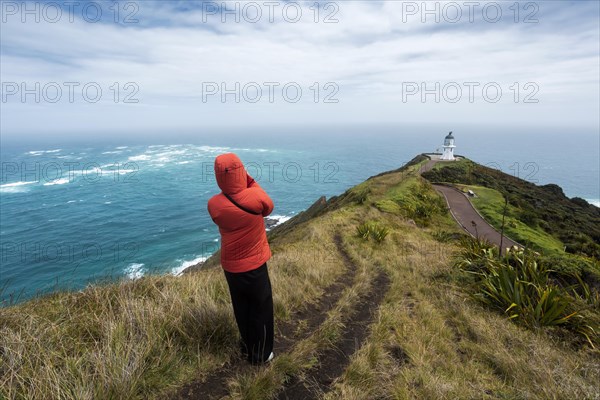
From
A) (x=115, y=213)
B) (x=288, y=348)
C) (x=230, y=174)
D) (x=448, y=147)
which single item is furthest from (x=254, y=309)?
(x=115, y=213)

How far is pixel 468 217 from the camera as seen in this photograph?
1884 cm

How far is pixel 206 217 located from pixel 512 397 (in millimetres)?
57384

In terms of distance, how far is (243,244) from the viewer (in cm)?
328

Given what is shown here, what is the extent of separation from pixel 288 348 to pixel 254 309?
1.03 metres

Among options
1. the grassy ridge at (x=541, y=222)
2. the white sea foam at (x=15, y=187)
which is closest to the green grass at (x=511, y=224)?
the grassy ridge at (x=541, y=222)

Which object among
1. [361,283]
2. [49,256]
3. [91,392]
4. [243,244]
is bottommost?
[49,256]

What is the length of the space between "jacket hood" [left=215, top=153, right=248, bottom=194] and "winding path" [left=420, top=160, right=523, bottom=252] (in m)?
13.1

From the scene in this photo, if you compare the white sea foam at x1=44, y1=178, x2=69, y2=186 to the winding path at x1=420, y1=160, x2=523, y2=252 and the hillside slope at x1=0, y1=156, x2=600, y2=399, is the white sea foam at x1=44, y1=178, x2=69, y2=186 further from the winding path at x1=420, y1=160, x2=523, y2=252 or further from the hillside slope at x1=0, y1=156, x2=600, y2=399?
the hillside slope at x1=0, y1=156, x2=600, y2=399

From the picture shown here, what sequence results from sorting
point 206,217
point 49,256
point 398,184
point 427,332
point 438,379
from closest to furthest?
point 438,379
point 427,332
point 398,184
point 49,256
point 206,217

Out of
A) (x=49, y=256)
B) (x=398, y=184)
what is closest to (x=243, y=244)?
(x=398, y=184)

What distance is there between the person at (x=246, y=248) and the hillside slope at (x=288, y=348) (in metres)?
0.38

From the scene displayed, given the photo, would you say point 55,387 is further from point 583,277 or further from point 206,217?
point 206,217

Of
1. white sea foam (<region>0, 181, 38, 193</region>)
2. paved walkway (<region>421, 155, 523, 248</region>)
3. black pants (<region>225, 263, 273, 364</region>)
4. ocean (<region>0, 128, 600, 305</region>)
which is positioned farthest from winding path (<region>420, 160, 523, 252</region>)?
white sea foam (<region>0, 181, 38, 193</region>)

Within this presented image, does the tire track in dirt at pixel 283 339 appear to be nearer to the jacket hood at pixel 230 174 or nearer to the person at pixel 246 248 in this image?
the person at pixel 246 248
